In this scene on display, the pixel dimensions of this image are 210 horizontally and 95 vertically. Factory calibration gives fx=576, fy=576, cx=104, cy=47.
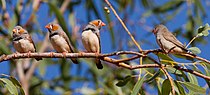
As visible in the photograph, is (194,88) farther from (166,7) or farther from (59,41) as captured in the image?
(166,7)

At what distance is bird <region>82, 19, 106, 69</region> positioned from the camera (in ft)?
9.18

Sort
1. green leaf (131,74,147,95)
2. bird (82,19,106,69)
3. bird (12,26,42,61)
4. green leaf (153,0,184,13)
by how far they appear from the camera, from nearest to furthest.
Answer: green leaf (131,74,147,95) < bird (82,19,106,69) < bird (12,26,42,61) < green leaf (153,0,184,13)

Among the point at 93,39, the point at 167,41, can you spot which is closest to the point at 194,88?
the point at 167,41

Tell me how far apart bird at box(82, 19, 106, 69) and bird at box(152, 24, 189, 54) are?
1.01 ft

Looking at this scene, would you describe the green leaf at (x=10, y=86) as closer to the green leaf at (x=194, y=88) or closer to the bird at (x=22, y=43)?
the bird at (x=22, y=43)

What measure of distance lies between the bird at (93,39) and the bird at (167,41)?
0.31 metres

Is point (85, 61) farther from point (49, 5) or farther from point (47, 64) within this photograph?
point (49, 5)

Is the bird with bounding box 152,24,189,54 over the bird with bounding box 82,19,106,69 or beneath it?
beneath

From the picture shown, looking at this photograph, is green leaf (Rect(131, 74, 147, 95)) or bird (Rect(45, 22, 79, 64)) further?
bird (Rect(45, 22, 79, 64))

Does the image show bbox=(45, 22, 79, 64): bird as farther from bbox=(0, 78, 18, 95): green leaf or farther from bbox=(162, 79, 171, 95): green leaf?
bbox=(162, 79, 171, 95): green leaf

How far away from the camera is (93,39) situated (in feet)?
9.37

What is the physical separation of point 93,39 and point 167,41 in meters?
0.43

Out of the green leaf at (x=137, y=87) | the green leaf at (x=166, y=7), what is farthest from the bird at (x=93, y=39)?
the green leaf at (x=166, y=7)

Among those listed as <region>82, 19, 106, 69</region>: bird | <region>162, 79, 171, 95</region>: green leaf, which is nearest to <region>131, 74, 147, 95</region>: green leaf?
<region>162, 79, 171, 95</region>: green leaf
